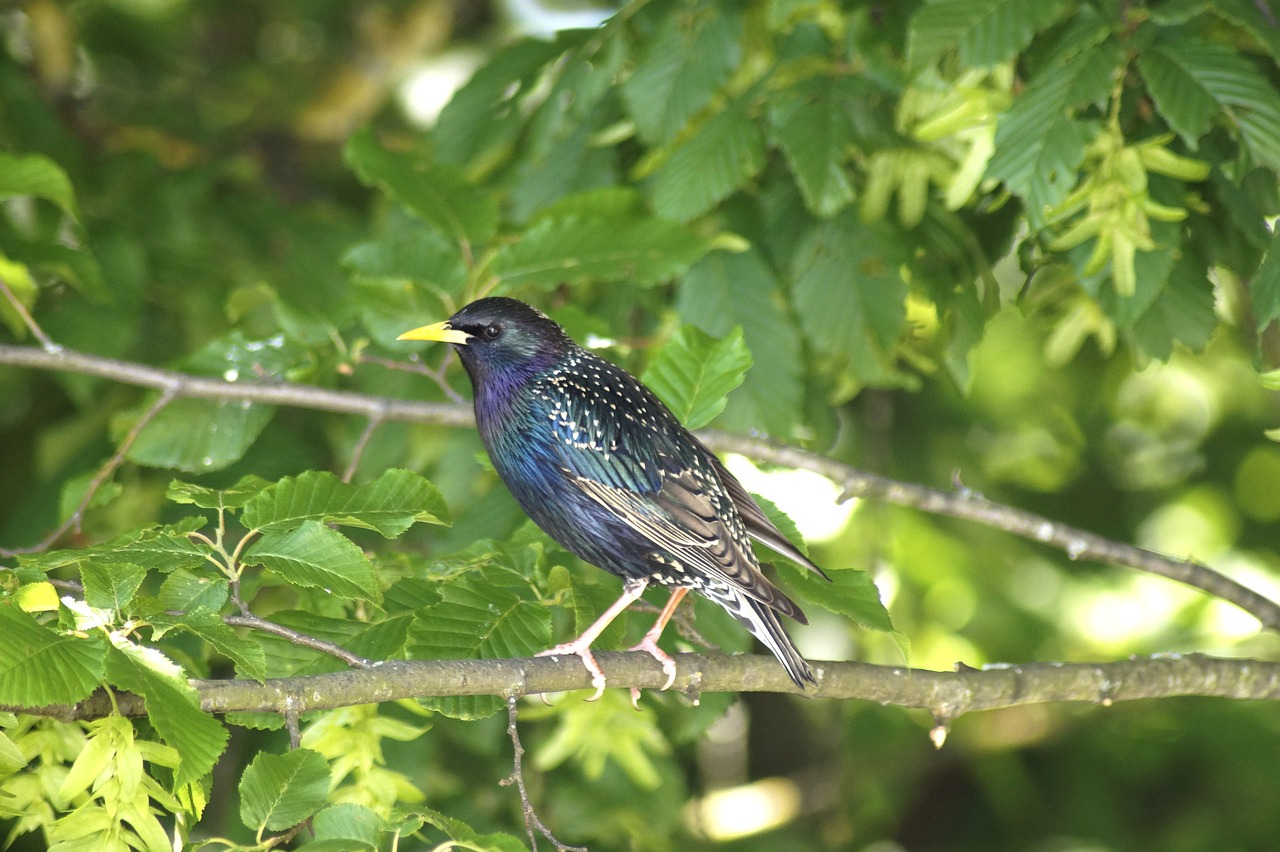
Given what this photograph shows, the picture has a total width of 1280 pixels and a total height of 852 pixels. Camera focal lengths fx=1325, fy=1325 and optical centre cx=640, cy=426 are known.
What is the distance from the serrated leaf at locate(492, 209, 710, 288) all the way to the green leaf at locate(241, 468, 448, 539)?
1138 millimetres

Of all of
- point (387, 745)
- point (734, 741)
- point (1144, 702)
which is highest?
Result: point (387, 745)

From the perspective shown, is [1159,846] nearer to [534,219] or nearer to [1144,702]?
[1144,702]

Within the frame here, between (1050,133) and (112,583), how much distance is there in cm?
232

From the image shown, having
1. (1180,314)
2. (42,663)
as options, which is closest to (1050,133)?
(1180,314)

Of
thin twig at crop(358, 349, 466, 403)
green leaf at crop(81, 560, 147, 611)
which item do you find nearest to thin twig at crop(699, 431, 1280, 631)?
thin twig at crop(358, 349, 466, 403)

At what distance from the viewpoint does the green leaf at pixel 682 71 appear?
12.6 feet

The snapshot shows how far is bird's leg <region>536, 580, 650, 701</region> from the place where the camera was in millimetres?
2906

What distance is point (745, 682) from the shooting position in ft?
10.1

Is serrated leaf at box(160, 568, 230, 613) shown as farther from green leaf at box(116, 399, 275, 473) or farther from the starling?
green leaf at box(116, 399, 275, 473)

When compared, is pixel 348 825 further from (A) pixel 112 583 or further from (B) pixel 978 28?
(B) pixel 978 28

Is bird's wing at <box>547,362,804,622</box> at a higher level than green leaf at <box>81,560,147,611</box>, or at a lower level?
lower

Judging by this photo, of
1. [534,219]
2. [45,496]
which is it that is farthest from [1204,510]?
[45,496]

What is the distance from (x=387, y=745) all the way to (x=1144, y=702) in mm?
3912

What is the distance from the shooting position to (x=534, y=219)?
13.8 ft
